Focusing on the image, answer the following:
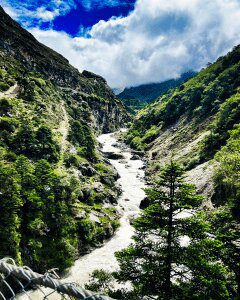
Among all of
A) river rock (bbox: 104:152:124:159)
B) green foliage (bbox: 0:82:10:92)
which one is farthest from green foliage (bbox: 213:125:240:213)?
green foliage (bbox: 0:82:10:92)

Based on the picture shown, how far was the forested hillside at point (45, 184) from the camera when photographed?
127ft

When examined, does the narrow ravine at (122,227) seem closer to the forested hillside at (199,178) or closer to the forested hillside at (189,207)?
the forested hillside at (189,207)

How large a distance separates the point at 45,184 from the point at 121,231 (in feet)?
65.1

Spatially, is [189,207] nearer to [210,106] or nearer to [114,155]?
[210,106]

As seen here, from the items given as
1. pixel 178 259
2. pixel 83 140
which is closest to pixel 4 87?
pixel 83 140

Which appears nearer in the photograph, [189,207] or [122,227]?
[189,207]

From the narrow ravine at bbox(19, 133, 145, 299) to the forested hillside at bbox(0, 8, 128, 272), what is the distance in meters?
1.85

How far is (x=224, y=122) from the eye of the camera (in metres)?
86.1

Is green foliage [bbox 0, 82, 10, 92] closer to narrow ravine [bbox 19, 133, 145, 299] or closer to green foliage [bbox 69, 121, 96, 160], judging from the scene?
green foliage [bbox 69, 121, 96, 160]

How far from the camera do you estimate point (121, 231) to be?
5606cm

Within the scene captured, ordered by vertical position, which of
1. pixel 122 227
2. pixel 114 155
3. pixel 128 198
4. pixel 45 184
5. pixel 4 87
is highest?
Result: pixel 4 87

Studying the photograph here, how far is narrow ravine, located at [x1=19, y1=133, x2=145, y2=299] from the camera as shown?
40.9 metres

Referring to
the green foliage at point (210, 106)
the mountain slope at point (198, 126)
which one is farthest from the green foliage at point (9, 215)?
the green foliage at point (210, 106)

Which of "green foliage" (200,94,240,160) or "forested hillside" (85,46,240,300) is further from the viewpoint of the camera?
"green foliage" (200,94,240,160)
